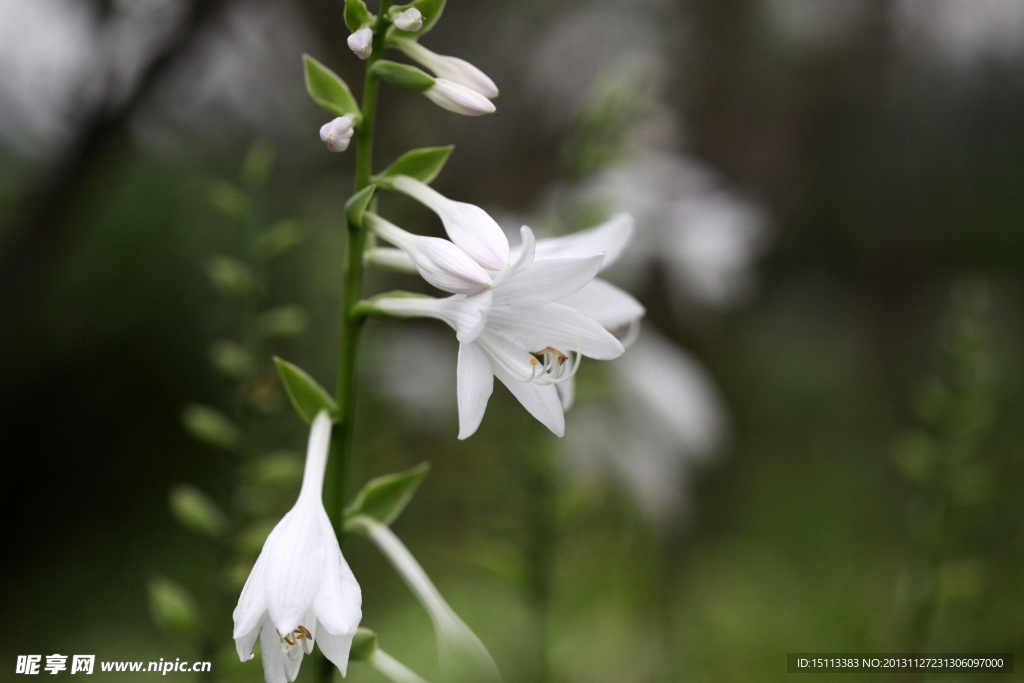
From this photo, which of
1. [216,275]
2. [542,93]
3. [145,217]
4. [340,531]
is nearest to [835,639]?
[340,531]

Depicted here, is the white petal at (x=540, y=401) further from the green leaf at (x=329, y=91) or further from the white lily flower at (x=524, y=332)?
the green leaf at (x=329, y=91)

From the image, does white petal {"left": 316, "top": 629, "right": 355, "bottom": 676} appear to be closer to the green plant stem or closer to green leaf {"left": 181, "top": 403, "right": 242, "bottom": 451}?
the green plant stem

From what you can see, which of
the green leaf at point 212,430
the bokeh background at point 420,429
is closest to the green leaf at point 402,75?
the bokeh background at point 420,429

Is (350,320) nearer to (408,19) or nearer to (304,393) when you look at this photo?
(304,393)

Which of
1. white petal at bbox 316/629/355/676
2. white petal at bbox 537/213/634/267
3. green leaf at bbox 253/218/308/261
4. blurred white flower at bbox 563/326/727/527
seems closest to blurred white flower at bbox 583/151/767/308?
blurred white flower at bbox 563/326/727/527

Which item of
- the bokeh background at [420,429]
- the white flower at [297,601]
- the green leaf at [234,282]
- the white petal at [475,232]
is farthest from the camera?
the bokeh background at [420,429]

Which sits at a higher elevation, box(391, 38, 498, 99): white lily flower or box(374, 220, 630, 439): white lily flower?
box(391, 38, 498, 99): white lily flower
